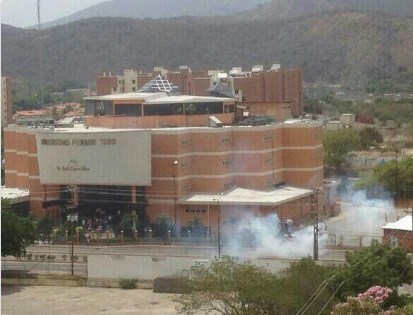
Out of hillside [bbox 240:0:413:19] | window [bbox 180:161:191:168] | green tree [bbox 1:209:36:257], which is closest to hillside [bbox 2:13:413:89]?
hillside [bbox 240:0:413:19]

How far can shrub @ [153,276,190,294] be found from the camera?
11.4 meters

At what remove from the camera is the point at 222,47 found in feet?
199

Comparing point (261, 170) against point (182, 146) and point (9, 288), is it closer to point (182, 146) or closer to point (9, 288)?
point (182, 146)

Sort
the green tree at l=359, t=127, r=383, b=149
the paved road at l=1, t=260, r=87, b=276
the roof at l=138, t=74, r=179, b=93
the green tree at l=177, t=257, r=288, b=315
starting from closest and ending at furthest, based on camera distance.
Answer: the green tree at l=177, t=257, r=288, b=315 → the paved road at l=1, t=260, r=87, b=276 → the roof at l=138, t=74, r=179, b=93 → the green tree at l=359, t=127, r=383, b=149

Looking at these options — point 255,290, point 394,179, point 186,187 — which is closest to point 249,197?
point 186,187

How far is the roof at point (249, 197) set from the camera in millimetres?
15047

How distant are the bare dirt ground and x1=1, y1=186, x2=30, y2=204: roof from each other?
387 cm

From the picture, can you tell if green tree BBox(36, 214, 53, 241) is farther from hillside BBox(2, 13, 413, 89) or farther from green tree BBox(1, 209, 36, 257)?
hillside BBox(2, 13, 413, 89)

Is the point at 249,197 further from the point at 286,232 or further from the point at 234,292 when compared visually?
the point at 234,292

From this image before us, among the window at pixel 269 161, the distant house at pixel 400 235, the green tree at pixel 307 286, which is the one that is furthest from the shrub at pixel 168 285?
the window at pixel 269 161

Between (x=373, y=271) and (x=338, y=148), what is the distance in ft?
50.3

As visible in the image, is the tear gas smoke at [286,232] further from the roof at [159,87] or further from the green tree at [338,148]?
the green tree at [338,148]

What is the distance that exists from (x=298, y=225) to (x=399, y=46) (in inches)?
1702

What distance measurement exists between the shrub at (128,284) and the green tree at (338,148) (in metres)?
11.4
